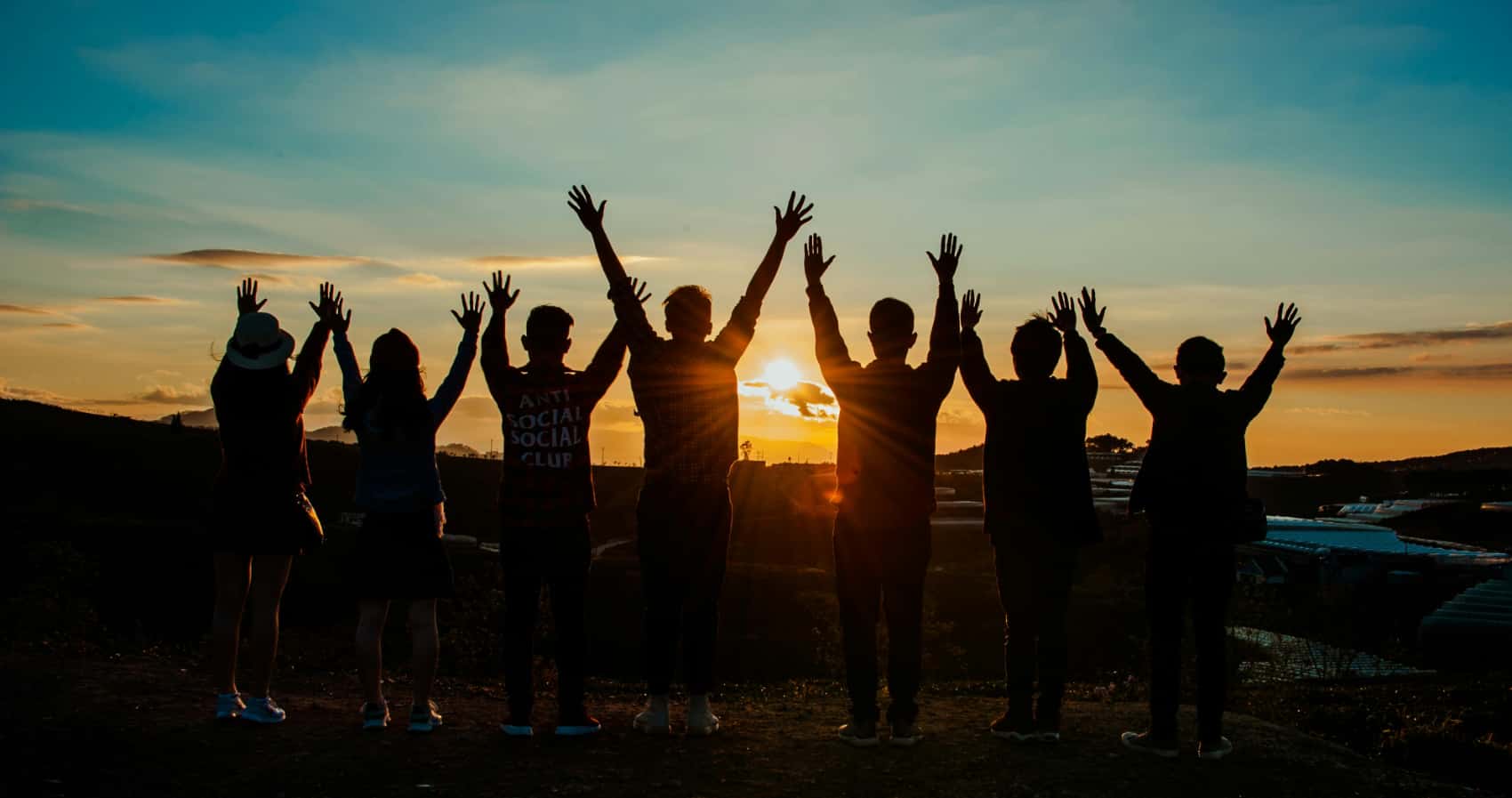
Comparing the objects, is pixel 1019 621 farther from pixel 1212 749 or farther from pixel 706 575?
pixel 706 575

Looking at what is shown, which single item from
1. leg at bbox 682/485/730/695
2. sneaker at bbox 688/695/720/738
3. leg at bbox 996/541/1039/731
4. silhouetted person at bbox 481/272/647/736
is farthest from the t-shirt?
leg at bbox 996/541/1039/731

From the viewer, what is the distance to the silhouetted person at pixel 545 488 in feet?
20.1

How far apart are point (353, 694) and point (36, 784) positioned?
2972mm

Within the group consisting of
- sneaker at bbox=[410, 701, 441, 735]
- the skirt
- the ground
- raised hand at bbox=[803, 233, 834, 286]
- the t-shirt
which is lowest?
the ground

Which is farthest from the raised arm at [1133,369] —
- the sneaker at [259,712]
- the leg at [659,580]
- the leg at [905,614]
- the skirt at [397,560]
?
the sneaker at [259,712]

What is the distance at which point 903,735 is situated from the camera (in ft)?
20.9

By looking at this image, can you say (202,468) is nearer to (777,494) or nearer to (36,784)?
(777,494)

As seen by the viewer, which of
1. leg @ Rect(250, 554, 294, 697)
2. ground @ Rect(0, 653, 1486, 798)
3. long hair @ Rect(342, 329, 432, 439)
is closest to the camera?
ground @ Rect(0, 653, 1486, 798)

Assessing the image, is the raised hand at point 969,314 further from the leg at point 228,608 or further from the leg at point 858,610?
the leg at point 228,608

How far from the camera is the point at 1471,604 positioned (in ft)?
73.6

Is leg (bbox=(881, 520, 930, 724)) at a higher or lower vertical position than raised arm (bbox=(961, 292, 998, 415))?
lower

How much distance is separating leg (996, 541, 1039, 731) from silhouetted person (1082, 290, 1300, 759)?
0.65 meters

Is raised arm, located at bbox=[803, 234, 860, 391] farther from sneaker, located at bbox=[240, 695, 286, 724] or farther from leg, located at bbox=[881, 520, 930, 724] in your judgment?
sneaker, located at bbox=[240, 695, 286, 724]

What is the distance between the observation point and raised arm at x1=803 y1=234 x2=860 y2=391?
20.7 ft
